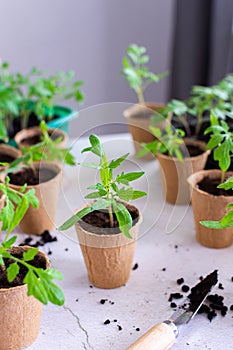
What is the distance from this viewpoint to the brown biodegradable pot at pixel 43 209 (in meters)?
1.15

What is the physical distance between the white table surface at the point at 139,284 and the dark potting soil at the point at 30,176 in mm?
36

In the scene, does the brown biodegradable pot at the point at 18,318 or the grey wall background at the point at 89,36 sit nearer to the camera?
the brown biodegradable pot at the point at 18,318

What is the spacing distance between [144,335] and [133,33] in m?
1.45

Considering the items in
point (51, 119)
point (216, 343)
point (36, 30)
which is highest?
point (36, 30)

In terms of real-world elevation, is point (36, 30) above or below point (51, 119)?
above

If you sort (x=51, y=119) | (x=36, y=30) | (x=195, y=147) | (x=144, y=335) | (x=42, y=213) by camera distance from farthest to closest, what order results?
(x=36, y=30)
(x=51, y=119)
(x=195, y=147)
(x=42, y=213)
(x=144, y=335)

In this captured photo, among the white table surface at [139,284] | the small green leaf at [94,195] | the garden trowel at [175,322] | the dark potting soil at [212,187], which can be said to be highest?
the small green leaf at [94,195]

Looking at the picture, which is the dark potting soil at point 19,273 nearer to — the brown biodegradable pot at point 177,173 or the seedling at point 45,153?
the seedling at point 45,153

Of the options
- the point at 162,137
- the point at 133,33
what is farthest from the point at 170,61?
the point at 162,137

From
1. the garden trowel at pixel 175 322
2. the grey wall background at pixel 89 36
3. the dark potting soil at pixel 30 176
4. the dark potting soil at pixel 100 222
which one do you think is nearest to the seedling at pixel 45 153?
the dark potting soil at pixel 30 176

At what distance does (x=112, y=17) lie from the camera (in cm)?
207

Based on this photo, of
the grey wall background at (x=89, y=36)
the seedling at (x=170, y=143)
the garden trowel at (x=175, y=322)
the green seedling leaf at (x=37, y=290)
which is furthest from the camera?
the grey wall background at (x=89, y=36)

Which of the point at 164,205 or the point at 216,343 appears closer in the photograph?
the point at 216,343

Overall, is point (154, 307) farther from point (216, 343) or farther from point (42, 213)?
point (42, 213)
